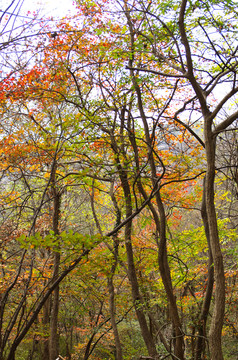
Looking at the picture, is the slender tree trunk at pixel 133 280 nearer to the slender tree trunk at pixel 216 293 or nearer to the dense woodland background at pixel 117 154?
the dense woodland background at pixel 117 154

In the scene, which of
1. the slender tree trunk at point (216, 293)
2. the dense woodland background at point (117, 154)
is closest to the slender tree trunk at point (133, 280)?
the dense woodland background at point (117, 154)

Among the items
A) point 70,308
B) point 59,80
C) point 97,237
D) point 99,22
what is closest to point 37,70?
point 59,80

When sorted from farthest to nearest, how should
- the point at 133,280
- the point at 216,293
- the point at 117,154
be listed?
the point at 133,280, the point at 117,154, the point at 216,293

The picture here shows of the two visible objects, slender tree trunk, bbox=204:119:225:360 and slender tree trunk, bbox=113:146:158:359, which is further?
slender tree trunk, bbox=113:146:158:359

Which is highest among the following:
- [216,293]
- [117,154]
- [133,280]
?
[117,154]

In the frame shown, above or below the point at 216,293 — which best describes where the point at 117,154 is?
above

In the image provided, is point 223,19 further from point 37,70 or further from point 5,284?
point 5,284

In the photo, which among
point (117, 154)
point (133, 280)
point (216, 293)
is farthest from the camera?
point (133, 280)

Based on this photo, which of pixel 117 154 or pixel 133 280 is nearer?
pixel 117 154

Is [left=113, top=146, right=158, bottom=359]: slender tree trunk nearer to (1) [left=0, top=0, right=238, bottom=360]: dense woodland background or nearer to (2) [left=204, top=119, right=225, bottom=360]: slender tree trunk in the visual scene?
(1) [left=0, top=0, right=238, bottom=360]: dense woodland background

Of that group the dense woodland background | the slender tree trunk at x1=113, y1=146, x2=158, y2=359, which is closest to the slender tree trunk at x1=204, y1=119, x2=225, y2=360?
the dense woodland background

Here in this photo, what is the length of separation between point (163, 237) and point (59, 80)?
4.28 m

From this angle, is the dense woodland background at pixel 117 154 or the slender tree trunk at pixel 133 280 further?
the slender tree trunk at pixel 133 280

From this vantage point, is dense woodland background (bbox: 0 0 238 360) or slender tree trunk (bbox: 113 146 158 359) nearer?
dense woodland background (bbox: 0 0 238 360)
